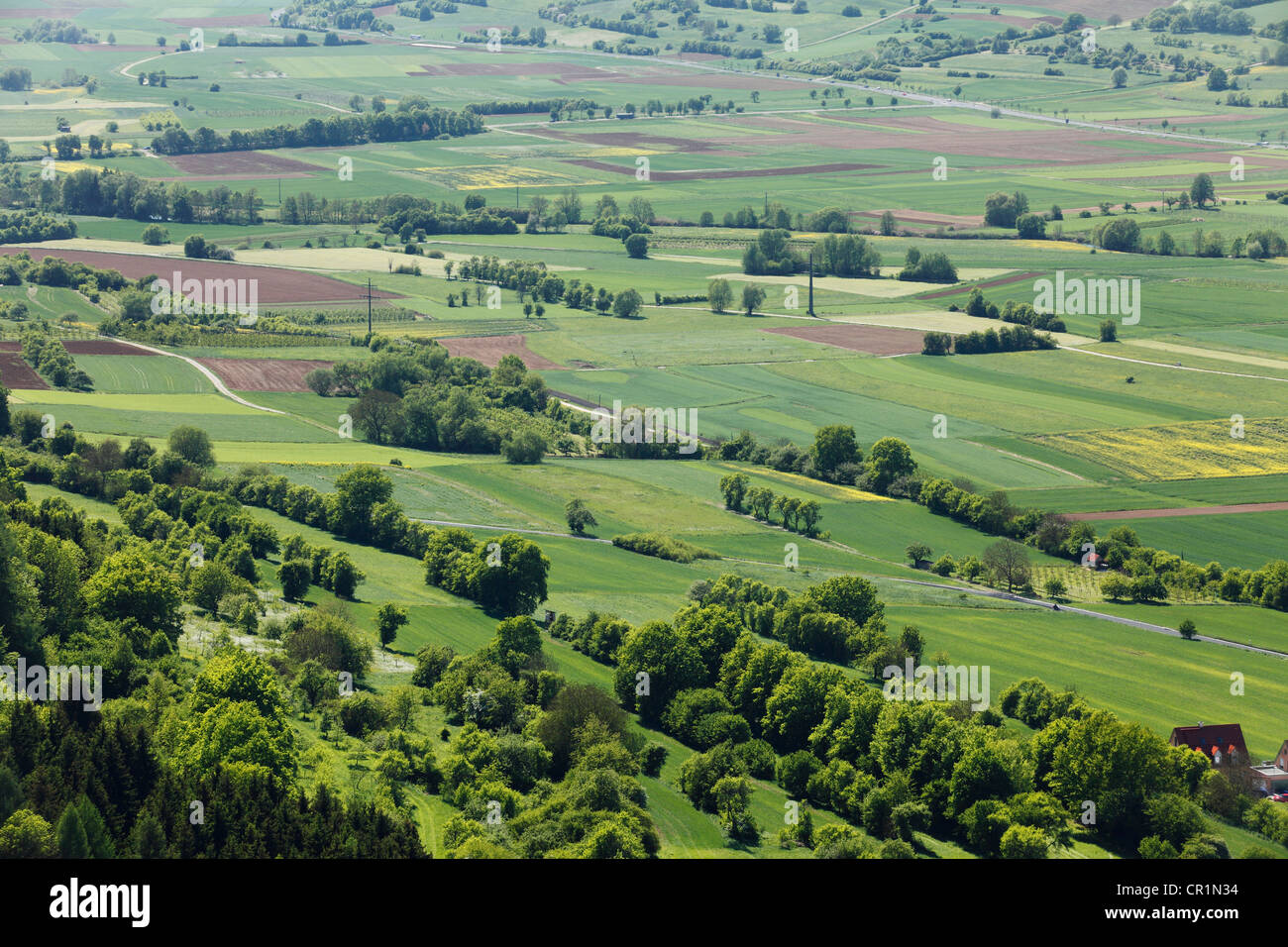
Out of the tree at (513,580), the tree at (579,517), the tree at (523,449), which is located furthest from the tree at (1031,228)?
the tree at (513,580)

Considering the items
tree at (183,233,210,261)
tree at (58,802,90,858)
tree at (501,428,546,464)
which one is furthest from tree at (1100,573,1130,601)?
tree at (183,233,210,261)

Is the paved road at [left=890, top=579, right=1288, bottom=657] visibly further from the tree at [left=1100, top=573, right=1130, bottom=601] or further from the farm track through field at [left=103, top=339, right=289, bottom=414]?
the farm track through field at [left=103, top=339, right=289, bottom=414]

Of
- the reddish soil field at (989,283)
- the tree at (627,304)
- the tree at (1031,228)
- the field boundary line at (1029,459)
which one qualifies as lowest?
the field boundary line at (1029,459)

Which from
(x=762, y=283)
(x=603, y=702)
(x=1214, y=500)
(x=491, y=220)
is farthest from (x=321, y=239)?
(x=603, y=702)

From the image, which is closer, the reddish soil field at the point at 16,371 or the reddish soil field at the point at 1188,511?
the reddish soil field at the point at 1188,511

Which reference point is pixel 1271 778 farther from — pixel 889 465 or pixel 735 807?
pixel 889 465

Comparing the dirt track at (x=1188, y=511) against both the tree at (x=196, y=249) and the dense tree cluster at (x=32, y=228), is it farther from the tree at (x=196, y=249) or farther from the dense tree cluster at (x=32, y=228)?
the dense tree cluster at (x=32, y=228)
